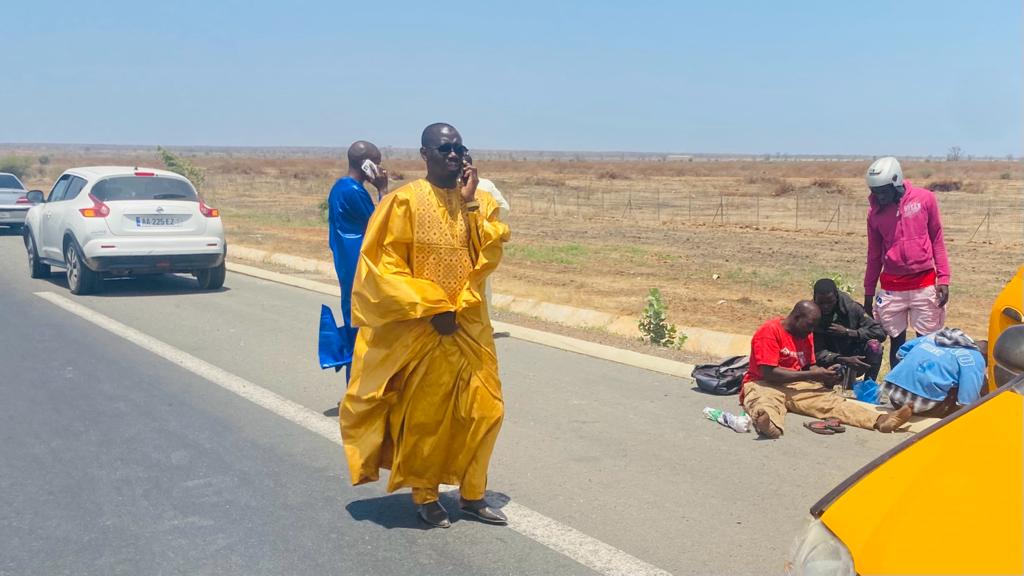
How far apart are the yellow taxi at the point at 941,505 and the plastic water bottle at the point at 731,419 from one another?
381 centimetres

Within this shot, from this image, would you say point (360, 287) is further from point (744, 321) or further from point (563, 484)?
point (744, 321)

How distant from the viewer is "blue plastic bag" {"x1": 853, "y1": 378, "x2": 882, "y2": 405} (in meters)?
7.37

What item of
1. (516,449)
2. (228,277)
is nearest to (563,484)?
(516,449)

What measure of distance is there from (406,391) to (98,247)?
30.7 ft

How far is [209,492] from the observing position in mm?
5457

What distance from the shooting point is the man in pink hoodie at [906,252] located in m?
7.62

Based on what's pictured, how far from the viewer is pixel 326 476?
5734 millimetres

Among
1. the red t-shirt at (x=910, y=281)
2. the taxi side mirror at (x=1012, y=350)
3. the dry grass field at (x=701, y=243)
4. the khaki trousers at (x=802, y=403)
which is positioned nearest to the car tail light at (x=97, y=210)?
the dry grass field at (x=701, y=243)

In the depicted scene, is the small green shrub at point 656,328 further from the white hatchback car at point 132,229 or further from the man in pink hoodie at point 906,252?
the white hatchback car at point 132,229

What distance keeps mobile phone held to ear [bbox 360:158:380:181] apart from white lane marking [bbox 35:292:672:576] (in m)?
1.63

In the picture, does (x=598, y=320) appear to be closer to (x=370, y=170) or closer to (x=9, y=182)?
(x=370, y=170)

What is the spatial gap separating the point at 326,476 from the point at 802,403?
317 cm

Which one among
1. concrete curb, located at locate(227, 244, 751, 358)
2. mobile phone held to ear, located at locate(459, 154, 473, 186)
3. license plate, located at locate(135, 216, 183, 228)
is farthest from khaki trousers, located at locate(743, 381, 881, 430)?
license plate, located at locate(135, 216, 183, 228)

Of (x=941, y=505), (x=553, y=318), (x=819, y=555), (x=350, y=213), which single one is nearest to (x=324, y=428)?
(x=350, y=213)
